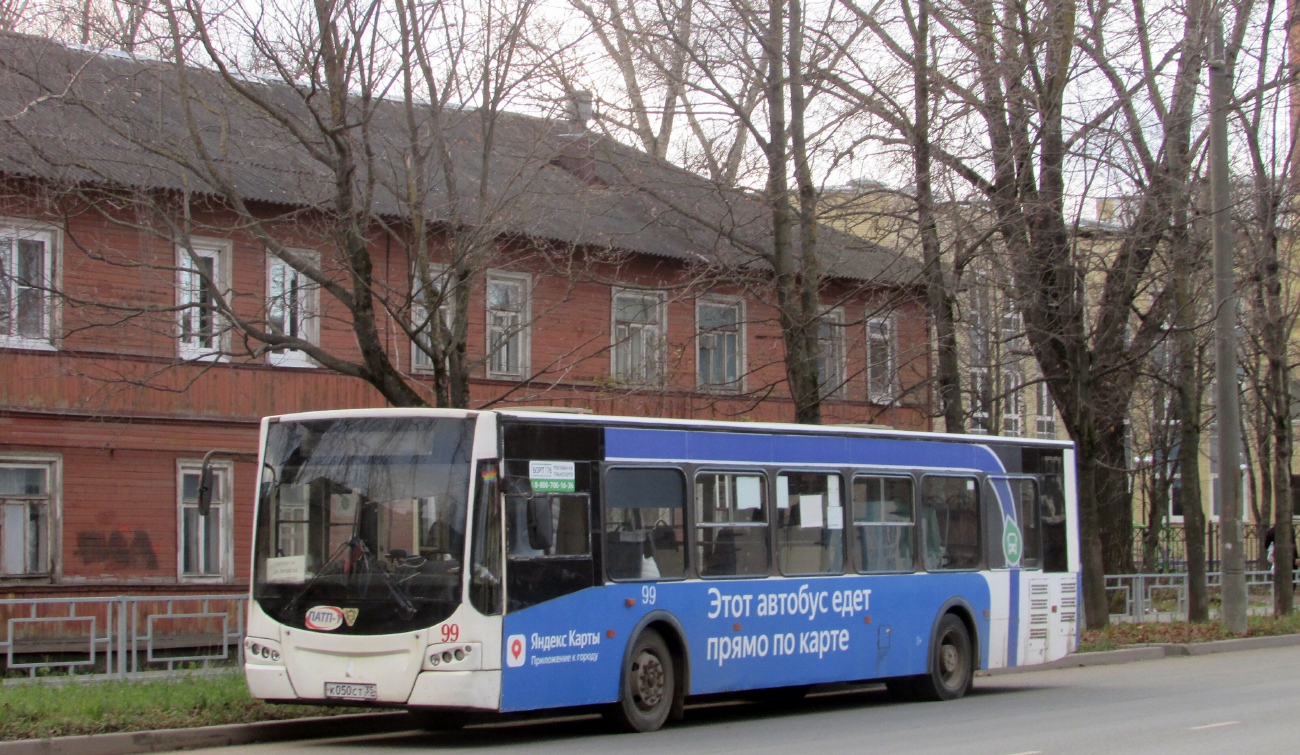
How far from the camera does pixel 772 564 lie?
1427 centimetres

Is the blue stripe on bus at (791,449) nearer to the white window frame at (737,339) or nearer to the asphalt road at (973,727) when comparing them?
the asphalt road at (973,727)

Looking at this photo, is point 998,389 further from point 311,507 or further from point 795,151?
point 311,507

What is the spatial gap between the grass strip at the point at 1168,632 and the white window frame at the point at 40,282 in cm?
1428

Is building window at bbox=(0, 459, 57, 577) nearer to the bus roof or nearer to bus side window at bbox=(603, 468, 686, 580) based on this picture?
the bus roof

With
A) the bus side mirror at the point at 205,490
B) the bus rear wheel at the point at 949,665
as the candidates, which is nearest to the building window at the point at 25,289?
the bus side mirror at the point at 205,490

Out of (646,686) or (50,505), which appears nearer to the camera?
(646,686)

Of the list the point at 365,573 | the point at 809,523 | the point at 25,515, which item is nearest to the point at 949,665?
the point at 809,523

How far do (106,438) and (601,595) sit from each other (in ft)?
41.1

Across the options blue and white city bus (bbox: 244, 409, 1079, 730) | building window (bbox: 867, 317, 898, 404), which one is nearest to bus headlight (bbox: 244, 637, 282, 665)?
blue and white city bus (bbox: 244, 409, 1079, 730)

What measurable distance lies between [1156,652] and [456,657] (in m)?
13.8

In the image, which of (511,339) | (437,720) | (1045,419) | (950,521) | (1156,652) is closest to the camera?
(437,720)

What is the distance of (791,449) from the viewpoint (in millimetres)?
14586

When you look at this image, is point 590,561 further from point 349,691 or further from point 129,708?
point 129,708

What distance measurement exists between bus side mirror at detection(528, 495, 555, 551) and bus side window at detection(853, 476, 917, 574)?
13.5 ft
